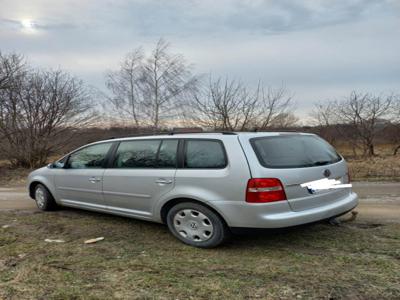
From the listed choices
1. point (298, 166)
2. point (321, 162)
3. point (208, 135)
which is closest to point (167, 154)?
point (208, 135)

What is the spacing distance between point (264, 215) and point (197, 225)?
0.90 meters

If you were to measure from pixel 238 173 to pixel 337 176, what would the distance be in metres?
1.43

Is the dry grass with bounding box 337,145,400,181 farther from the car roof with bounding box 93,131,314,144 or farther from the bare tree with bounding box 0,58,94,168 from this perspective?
the bare tree with bounding box 0,58,94,168

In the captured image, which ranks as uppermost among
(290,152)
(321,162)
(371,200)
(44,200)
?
Result: (290,152)

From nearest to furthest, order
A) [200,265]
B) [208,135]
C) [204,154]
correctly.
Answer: [200,265]
[204,154]
[208,135]

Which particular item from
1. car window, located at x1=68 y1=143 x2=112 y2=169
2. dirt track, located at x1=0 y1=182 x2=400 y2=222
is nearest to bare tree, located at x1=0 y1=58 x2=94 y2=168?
dirt track, located at x1=0 y1=182 x2=400 y2=222

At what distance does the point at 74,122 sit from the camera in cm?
1517

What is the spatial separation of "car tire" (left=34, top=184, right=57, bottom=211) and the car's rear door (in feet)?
13.4

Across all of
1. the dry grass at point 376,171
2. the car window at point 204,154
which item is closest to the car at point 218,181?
the car window at point 204,154

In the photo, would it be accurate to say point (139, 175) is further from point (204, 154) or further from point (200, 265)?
point (200, 265)

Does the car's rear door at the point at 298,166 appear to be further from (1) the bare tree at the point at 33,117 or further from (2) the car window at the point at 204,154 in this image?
(1) the bare tree at the point at 33,117

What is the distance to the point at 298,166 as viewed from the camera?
4273 millimetres

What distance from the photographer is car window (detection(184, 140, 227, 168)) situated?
4383 mm

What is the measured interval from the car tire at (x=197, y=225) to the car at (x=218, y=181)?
12 mm
